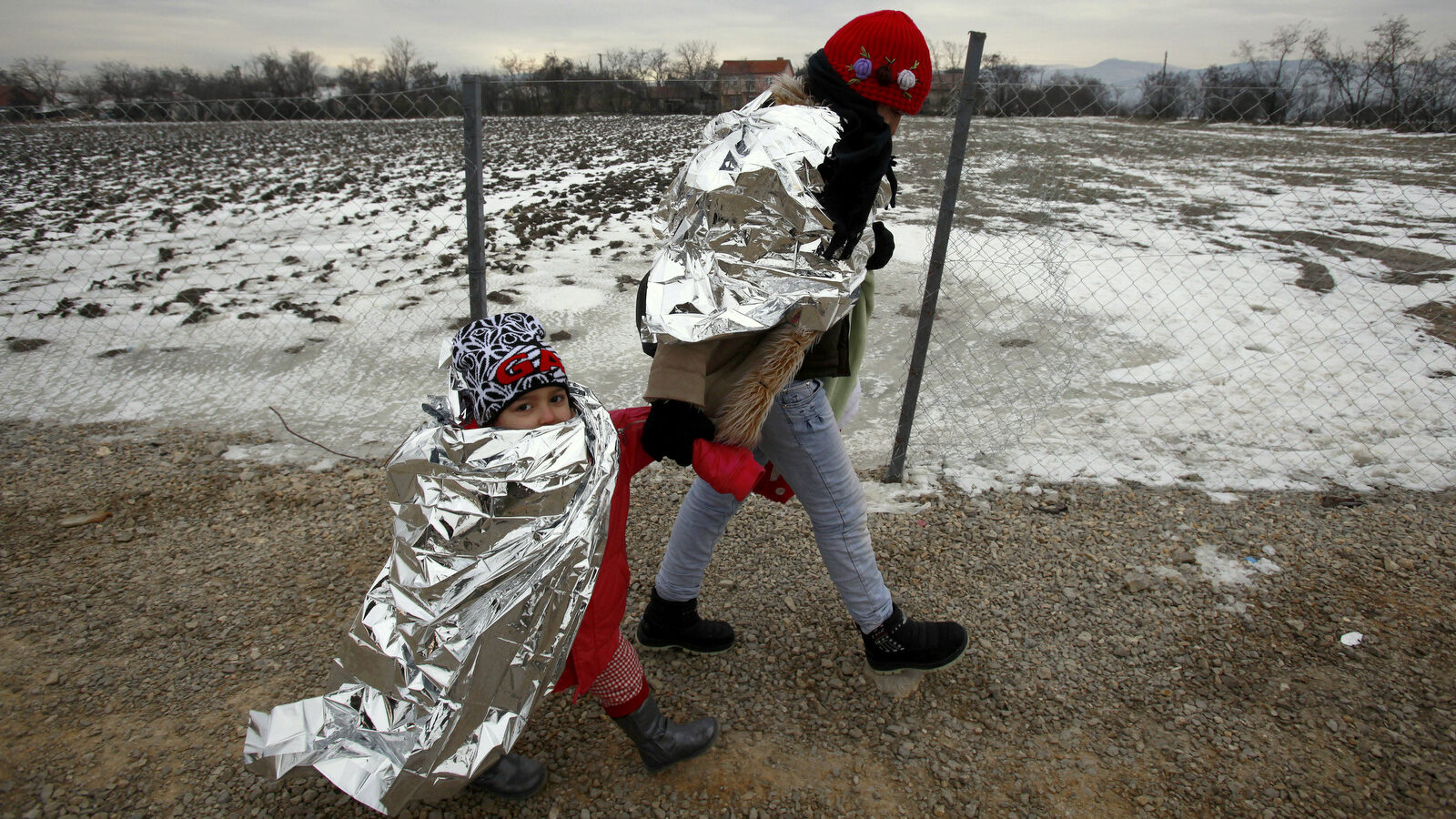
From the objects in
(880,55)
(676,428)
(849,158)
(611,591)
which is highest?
(880,55)

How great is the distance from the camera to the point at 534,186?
37.5ft

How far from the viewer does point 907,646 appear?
2.21m

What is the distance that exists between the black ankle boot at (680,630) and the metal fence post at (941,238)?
138 centimetres

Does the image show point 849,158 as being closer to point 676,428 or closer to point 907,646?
point 676,428

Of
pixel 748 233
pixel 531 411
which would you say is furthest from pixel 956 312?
pixel 531 411

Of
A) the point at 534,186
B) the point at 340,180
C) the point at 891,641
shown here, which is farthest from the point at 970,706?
the point at 340,180

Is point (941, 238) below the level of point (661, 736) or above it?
above

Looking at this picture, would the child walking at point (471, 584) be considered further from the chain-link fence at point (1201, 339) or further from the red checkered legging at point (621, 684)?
the chain-link fence at point (1201, 339)

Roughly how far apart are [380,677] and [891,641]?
138 cm

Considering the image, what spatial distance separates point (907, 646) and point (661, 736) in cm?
78

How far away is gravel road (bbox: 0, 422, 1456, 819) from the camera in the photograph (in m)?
1.90

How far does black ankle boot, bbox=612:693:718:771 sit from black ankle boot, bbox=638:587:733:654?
392 mm

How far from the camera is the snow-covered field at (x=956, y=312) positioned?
12.9ft

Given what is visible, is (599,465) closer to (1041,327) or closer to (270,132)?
(1041,327)
